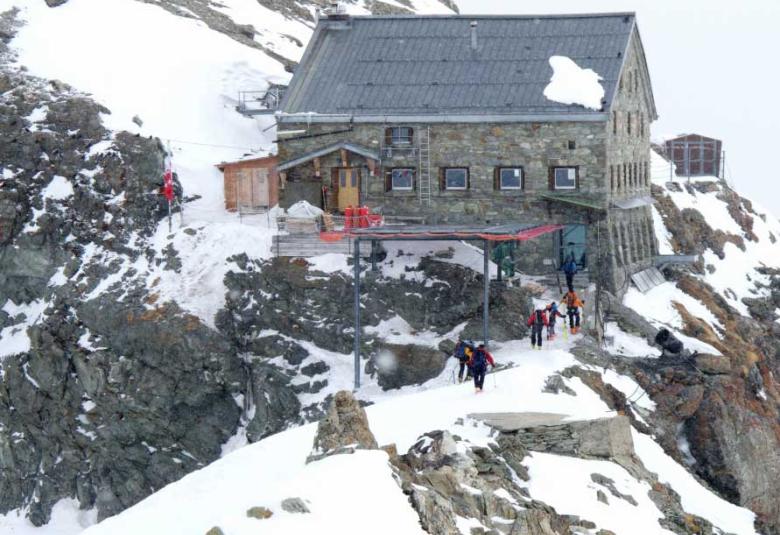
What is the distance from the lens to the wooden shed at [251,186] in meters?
52.6

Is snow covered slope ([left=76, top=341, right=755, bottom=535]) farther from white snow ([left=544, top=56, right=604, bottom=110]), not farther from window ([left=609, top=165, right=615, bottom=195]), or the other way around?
white snow ([left=544, top=56, right=604, bottom=110])

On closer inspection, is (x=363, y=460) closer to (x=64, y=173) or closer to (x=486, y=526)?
(x=486, y=526)

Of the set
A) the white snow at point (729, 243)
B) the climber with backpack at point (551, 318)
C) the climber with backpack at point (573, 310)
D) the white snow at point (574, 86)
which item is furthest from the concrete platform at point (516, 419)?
the white snow at point (729, 243)

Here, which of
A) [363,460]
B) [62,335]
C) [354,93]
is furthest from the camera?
Result: [354,93]

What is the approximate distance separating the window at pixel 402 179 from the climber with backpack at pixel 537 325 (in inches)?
404

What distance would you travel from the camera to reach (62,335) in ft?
157

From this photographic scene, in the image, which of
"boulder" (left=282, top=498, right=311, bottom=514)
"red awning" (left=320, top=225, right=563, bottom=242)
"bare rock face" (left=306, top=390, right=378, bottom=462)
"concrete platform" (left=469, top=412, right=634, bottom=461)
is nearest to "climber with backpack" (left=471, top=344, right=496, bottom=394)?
"concrete platform" (left=469, top=412, right=634, bottom=461)

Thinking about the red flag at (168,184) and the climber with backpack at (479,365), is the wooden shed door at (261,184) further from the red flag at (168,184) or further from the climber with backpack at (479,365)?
the climber with backpack at (479,365)

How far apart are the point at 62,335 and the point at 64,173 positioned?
744 cm

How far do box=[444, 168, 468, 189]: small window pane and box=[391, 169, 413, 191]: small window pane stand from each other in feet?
4.30

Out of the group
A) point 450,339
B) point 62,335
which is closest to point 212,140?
point 62,335

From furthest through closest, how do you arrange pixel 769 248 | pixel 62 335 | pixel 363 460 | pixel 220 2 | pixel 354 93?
pixel 220 2 < pixel 769 248 < pixel 354 93 < pixel 62 335 < pixel 363 460

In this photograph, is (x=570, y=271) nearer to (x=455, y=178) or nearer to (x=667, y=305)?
(x=667, y=305)

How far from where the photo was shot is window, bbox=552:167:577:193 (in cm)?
4938
